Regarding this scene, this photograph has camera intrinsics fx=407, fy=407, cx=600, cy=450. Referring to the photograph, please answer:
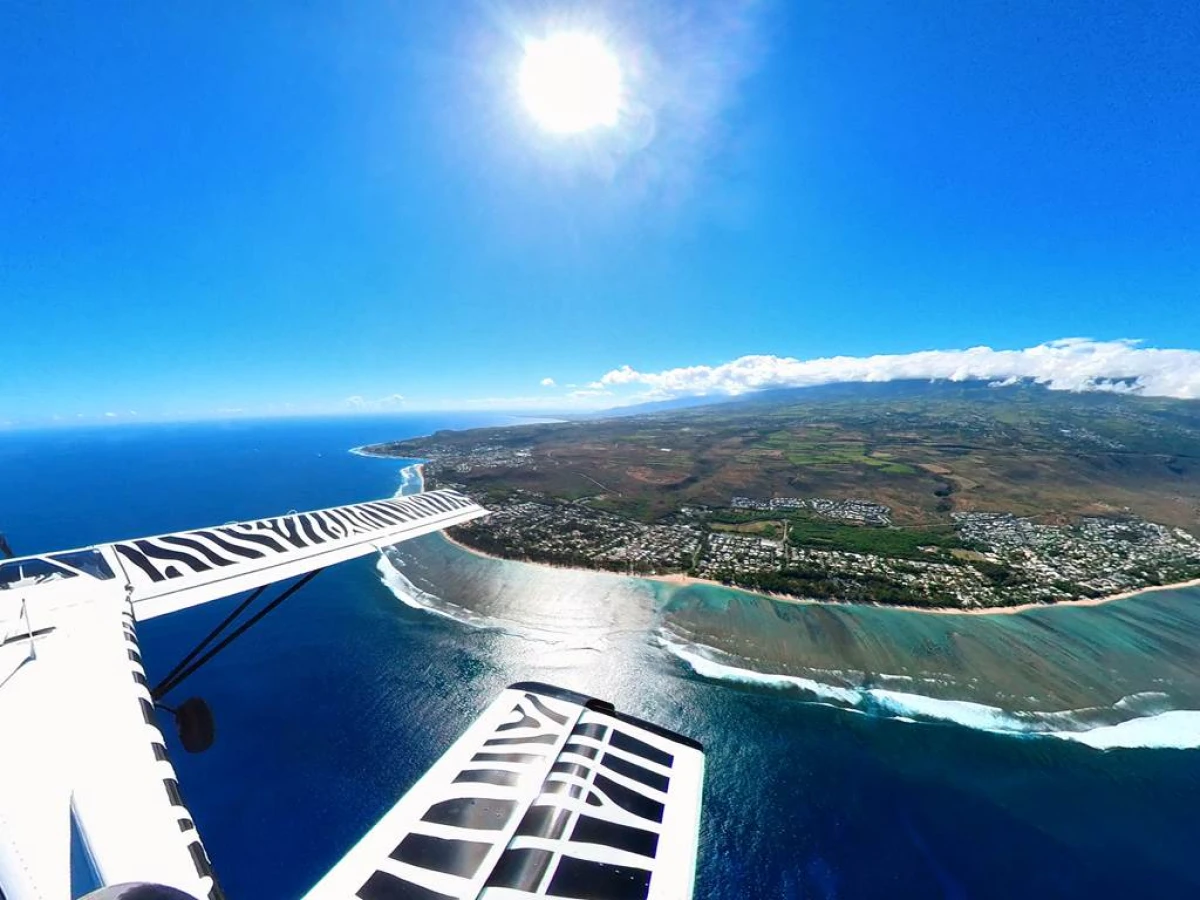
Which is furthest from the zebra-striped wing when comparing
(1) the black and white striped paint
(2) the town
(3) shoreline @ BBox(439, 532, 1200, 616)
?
(2) the town

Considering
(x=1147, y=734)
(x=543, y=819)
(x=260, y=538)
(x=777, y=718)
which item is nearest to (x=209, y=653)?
(x=260, y=538)

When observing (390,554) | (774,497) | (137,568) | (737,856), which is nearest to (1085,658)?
(737,856)

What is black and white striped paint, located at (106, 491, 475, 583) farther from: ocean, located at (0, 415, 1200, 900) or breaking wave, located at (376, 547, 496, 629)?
breaking wave, located at (376, 547, 496, 629)

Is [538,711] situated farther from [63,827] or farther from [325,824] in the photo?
[325,824]

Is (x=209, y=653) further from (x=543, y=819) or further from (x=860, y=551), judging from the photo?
(x=860, y=551)

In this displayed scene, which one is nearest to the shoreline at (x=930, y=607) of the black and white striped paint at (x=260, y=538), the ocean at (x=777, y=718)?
the ocean at (x=777, y=718)
